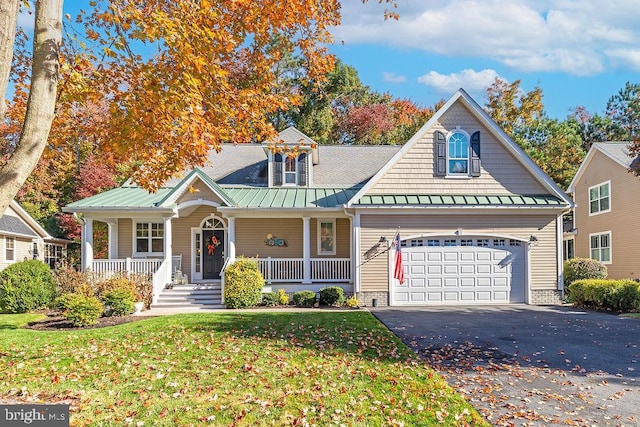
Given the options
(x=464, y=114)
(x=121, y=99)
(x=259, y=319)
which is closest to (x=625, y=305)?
(x=464, y=114)

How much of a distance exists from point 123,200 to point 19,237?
32.2ft

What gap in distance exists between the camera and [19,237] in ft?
74.5

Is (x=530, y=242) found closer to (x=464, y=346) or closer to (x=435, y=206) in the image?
(x=435, y=206)

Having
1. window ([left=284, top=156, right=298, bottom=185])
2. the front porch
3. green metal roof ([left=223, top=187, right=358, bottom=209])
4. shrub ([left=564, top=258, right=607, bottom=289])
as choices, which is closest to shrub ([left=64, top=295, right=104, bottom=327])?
the front porch

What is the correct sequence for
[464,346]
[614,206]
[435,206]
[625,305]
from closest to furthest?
[464,346] < [625,305] < [435,206] < [614,206]

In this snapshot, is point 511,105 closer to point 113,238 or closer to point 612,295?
point 612,295

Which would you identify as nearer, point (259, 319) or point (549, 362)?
point (549, 362)

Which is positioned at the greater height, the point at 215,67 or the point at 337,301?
the point at 215,67

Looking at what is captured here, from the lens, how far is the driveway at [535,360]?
549 centimetres

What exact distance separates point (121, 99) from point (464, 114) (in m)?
12.0

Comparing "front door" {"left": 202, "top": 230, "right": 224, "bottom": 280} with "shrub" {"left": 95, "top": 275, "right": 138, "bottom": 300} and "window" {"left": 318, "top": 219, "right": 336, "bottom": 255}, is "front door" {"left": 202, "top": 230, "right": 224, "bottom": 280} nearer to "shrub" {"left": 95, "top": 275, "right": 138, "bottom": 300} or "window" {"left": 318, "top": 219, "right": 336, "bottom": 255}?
"shrub" {"left": 95, "top": 275, "right": 138, "bottom": 300}

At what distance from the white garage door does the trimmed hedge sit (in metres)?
2.05

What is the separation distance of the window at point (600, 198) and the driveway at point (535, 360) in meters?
11.4

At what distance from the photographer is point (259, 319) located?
1209 cm
